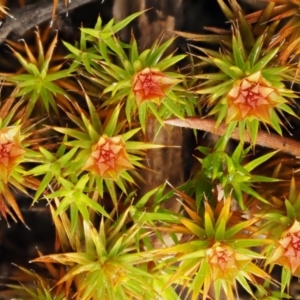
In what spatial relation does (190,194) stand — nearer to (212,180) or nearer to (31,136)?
(212,180)

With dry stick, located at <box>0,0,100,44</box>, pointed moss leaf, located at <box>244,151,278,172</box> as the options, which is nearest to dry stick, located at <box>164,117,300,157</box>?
pointed moss leaf, located at <box>244,151,278,172</box>

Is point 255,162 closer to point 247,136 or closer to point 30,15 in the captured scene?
point 247,136

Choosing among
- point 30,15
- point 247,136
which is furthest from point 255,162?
point 30,15

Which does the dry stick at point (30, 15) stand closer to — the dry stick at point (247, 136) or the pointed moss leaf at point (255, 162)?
the dry stick at point (247, 136)

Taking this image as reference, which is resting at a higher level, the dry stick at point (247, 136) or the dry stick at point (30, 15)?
the dry stick at point (30, 15)

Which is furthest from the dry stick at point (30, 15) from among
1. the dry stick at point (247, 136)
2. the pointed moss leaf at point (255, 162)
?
the pointed moss leaf at point (255, 162)
